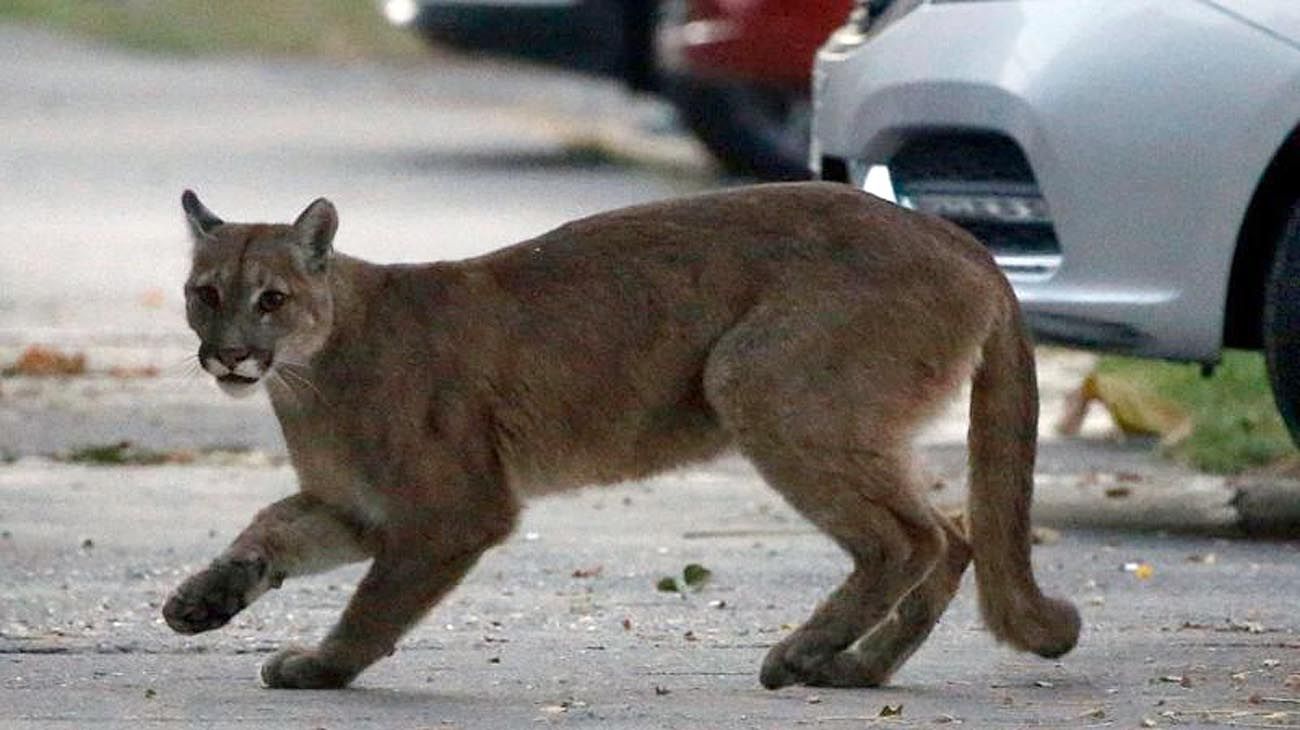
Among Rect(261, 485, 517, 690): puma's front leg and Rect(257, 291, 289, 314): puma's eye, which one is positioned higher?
Rect(257, 291, 289, 314): puma's eye

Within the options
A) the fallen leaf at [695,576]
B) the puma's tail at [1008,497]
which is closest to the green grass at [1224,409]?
the fallen leaf at [695,576]

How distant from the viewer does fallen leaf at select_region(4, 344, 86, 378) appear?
10.4 meters

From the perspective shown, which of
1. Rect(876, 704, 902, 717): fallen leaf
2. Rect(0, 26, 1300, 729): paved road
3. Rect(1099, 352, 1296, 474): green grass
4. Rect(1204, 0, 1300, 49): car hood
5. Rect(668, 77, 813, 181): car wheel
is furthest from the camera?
Rect(668, 77, 813, 181): car wheel

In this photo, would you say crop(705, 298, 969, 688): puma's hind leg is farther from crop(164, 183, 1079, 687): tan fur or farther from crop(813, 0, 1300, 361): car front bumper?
crop(813, 0, 1300, 361): car front bumper

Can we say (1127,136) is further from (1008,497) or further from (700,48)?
(700,48)

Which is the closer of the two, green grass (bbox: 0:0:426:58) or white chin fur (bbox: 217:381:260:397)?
white chin fur (bbox: 217:381:260:397)

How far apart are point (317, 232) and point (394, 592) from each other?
0.74 meters

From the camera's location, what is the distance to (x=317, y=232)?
6.21 m

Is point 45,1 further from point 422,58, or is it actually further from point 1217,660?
point 1217,660

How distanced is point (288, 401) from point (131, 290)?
21.9 ft

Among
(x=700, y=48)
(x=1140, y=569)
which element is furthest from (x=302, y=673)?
(x=700, y=48)

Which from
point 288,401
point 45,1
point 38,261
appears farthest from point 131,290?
point 45,1

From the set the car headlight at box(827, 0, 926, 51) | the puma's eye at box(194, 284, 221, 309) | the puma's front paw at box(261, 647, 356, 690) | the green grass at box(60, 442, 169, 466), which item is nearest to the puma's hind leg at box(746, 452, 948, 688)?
the puma's front paw at box(261, 647, 356, 690)

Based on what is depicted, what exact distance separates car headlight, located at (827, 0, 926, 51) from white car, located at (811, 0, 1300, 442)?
0.92ft
